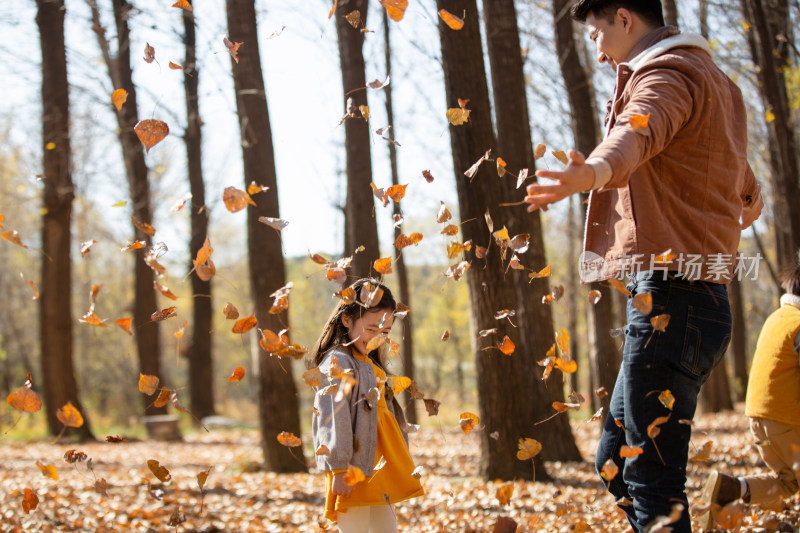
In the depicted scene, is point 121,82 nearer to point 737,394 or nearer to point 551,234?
point 737,394

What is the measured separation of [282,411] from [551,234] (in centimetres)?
2295

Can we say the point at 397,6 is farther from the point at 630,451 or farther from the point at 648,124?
the point at 630,451

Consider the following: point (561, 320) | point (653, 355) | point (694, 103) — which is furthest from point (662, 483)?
point (561, 320)

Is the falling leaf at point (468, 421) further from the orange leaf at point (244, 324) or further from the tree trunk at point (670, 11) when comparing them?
the tree trunk at point (670, 11)

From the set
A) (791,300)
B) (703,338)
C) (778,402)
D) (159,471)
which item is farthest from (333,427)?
(791,300)

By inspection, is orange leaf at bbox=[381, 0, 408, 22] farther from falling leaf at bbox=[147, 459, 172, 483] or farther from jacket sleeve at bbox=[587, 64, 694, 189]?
falling leaf at bbox=[147, 459, 172, 483]

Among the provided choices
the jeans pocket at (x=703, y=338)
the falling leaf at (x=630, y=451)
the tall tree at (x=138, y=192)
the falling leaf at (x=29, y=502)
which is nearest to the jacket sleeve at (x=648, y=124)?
the jeans pocket at (x=703, y=338)

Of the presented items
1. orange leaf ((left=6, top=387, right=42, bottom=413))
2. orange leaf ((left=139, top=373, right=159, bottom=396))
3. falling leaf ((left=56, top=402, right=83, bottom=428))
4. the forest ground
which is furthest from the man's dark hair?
orange leaf ((left=6, top=387, right=42, bottom=413))

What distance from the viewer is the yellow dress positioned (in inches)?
125

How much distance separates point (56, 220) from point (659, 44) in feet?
35.5

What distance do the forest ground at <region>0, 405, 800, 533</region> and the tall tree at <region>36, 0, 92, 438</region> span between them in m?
2.67

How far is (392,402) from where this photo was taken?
3.56m

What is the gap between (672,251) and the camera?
2.21 m

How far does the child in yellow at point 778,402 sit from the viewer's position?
11.3 feet
